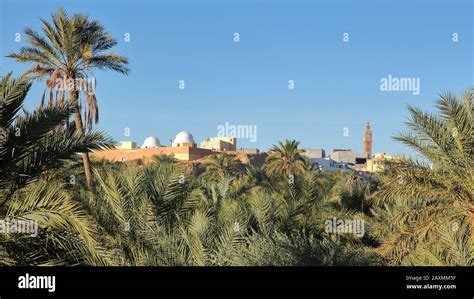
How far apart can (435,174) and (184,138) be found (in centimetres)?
7128

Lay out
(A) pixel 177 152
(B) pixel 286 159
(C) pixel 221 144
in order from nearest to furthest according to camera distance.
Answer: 1. (B) pixel 286 159
2. (A) pixel 177 152
3. (C) pixel 221 144

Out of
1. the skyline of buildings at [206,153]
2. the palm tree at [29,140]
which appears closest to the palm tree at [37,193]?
the palm tree at [29,140]

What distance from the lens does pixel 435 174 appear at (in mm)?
10016

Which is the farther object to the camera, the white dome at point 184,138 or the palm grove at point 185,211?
the white dome at point 184,138

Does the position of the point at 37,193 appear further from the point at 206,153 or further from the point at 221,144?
the point at 221,144

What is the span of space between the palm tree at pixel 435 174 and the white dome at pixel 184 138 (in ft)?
232

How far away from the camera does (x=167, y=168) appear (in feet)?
30.9

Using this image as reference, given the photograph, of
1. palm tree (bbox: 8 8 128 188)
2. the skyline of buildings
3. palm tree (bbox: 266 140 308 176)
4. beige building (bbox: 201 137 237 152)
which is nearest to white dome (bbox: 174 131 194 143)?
the skyline of buildings

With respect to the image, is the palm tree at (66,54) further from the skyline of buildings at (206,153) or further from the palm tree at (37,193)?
the skyline of buildings at (206,153)

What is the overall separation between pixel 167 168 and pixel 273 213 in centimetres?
215

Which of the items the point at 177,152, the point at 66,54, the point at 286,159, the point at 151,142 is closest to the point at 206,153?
the point at 177,152

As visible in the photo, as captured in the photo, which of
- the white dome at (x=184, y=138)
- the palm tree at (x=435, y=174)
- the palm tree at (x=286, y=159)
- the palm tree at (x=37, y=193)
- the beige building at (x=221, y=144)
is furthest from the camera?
the beige building at (x=221, y=144)

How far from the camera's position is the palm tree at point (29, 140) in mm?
6676
